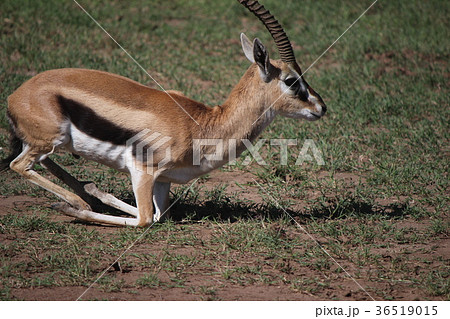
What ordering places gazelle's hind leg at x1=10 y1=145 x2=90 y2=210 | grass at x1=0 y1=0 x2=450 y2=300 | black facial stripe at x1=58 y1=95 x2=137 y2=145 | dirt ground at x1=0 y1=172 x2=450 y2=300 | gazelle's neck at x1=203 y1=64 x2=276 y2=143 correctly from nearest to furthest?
1. dirt ground at x1=0 y1=172 x2=450 y2=300
2. grass at x1=0 y1=0 x2=450 y2=300
3. black facial stripe at x1=58 y1=95 x2=137 y2=145
4. gazelle's hind leg at x1=10 y1=145 x2=90 y2=210
5. gazelle's neck at x1=203 y1=64 x2=276 y2=143

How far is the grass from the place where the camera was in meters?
4.54

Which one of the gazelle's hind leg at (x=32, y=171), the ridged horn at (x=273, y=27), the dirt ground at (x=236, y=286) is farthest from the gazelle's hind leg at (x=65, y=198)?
the ridged horn at (x=273, y=27)

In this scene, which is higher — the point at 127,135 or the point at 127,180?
the point at 127,135

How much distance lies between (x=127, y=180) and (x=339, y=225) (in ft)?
7.30

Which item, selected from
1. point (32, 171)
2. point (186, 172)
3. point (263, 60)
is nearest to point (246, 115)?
point (263, 60)

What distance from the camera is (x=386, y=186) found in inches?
250

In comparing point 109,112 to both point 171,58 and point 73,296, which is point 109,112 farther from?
point 171,58

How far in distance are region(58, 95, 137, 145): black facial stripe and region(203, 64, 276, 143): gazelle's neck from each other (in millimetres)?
737

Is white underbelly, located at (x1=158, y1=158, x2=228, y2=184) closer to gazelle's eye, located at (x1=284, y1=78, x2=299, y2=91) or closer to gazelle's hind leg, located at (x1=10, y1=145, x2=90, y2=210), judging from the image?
gazelle's hind leg, located at (x1=10, y1=145, x2=90, y2=210)

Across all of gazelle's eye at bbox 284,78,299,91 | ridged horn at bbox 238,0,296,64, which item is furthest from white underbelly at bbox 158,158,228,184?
ridged horn at bbox 238,0,296,64

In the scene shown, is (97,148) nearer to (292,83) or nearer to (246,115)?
(246,115)

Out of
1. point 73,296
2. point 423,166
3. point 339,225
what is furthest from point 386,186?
point 73,296

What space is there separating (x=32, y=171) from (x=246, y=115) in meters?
1.86

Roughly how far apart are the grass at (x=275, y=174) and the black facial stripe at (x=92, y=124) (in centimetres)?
77
